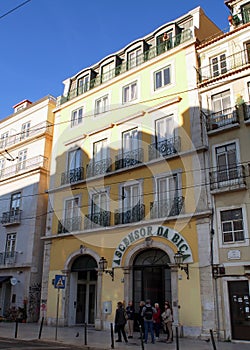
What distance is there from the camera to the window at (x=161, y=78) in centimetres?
2196

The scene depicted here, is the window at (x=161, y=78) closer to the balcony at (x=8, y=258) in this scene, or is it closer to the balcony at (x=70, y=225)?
the balcony at (x=70, y=225)

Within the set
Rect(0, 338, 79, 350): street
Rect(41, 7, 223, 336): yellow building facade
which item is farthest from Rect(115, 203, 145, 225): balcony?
Rect(0, 338, 79, 350): street

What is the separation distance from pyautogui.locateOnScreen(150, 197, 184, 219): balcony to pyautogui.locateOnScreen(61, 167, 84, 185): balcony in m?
6.13

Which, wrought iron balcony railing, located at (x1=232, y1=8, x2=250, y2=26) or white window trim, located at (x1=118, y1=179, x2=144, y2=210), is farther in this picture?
white window trim, located at (x1=118, y1=179, x2=144, y2=210)

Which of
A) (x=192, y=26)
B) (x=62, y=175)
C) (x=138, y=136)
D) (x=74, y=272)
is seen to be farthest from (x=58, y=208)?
(x=192, y=26)

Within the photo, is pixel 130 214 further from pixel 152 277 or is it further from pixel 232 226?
pixel 232 226

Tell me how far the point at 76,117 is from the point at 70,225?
7.99 meters

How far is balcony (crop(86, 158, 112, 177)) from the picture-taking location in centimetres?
2266

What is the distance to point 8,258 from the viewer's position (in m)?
26.7

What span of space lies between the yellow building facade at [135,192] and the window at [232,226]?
783 millimetres

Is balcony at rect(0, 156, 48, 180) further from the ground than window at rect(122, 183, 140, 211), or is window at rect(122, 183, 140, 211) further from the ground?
balcony at rect(0, 156, 48, 180)

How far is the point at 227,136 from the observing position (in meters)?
18.3

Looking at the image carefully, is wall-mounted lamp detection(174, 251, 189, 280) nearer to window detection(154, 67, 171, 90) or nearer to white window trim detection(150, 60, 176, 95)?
white window trim detection(150, 60, 176, 95)

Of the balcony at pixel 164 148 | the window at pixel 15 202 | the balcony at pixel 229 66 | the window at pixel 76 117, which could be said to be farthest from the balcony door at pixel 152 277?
the window at pixel 15 202
